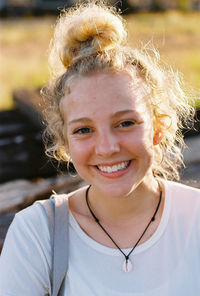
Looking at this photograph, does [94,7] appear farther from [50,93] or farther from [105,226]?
[105,226]

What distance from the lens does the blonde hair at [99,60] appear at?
170 cm

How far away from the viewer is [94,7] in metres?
1.83

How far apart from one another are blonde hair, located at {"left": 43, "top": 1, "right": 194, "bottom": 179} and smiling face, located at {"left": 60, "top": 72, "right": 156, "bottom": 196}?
0.06 metres

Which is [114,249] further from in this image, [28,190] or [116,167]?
[28,190]

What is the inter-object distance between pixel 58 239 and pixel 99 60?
0.67 metres

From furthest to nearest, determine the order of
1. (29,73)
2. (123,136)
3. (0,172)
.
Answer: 1. (29,73)
2. (0,172)
3. (123,136)

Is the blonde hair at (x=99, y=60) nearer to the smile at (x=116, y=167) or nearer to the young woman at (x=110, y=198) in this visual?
the young woman at (x=110, y=198)

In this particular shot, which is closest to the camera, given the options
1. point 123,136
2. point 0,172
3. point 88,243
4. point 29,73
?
point 123,136

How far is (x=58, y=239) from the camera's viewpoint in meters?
1.69

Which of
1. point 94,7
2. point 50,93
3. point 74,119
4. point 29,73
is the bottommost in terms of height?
point 74,119

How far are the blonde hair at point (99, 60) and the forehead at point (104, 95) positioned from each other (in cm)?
4

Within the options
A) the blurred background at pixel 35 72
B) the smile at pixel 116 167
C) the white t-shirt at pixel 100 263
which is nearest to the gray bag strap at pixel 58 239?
the white t-shirt at pixel 100 263

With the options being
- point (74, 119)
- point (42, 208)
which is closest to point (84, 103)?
point (74, 119)

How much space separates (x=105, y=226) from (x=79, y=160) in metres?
0.32
